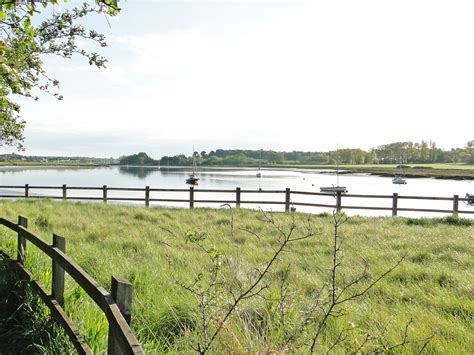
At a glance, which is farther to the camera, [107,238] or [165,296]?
[107,238]

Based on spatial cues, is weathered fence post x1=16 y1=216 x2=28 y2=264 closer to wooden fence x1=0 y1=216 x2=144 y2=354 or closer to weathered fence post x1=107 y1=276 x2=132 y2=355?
wooden fence x1=0 y1=216 x2=144 y2=354

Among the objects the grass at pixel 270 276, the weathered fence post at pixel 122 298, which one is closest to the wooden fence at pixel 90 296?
the weathered fence post at pixel 122 298

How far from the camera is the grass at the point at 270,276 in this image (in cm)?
379

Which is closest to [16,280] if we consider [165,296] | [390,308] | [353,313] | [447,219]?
[165,296]

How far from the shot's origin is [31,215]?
12.5m

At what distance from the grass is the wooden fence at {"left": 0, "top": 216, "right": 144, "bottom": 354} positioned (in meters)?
0.19

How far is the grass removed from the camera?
379 centimetres

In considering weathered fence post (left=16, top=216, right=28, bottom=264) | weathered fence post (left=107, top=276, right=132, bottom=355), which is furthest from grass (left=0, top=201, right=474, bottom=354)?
weathered fence post (left=107, top=276, right=132, bottom=355)

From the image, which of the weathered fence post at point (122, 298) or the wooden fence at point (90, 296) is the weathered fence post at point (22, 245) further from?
the weathered fence post at point (122, 298)

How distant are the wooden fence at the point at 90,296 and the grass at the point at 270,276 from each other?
19 cm

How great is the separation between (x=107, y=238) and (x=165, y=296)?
478 cm

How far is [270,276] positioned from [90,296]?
3.81m

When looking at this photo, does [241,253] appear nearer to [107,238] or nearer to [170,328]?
[107,238]

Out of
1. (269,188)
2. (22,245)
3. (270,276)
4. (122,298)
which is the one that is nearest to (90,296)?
(122,298)
